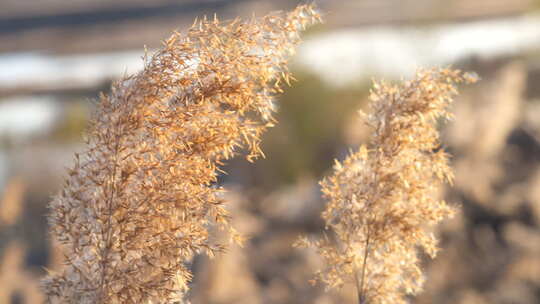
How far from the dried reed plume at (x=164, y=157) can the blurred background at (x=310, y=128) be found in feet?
19.0

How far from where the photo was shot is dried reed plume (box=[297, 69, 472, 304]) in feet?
14.0

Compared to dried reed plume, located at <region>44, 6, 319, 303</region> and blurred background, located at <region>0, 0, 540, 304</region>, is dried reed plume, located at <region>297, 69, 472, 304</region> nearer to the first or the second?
dried reed plume, located at <region>44, 6, 319, 303</region>

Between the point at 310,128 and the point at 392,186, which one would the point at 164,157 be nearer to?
the point at 392,186

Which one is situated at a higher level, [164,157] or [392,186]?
[392,186]

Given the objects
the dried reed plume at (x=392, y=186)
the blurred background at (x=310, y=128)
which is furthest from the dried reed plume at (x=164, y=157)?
the blurred background at (x=310, y=128)

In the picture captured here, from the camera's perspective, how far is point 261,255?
1545 centimetres

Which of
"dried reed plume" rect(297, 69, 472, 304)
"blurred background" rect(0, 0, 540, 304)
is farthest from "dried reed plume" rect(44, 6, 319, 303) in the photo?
"blurred background" rect(0, 0, 540, 304)

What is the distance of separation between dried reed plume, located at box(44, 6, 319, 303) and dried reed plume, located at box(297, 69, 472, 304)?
667 millimetres

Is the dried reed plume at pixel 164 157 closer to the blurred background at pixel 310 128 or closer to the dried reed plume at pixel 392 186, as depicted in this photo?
the dried reed plume at pixel 392 186

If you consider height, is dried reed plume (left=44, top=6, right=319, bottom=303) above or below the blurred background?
below

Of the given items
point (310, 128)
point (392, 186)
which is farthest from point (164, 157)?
point (310, 128)

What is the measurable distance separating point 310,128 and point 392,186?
14886 mm

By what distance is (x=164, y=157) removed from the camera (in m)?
3.89

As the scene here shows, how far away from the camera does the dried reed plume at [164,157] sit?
3889 millimetres
